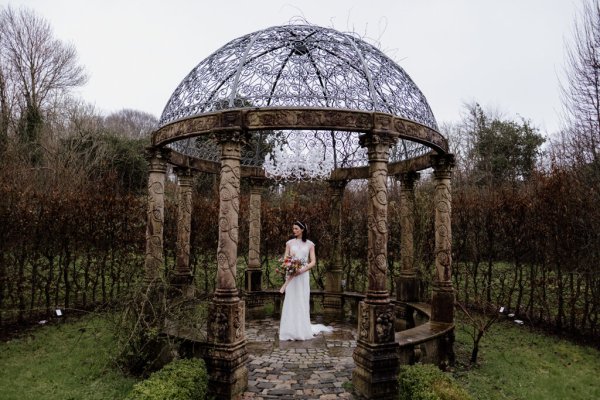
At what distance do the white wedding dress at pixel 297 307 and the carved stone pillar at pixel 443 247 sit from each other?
2.47 meters

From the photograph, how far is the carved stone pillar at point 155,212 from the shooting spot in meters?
7.32

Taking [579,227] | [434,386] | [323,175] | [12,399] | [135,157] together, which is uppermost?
[135,157]

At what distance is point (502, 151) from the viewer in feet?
70.5

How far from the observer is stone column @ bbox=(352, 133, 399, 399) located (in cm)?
535

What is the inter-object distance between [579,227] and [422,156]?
427cm

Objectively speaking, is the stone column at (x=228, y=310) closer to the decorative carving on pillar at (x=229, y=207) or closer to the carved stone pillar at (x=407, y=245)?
the decorative carving on pillar at (x=229, y=207)

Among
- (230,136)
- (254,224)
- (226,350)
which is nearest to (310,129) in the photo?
(230,136)

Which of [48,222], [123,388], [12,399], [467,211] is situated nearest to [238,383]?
[123,388]

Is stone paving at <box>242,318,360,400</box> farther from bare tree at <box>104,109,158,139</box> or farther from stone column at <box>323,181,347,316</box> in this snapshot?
bare tree at <box>104,109,158,139</box>

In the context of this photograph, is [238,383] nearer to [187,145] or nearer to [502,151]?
[187,145]

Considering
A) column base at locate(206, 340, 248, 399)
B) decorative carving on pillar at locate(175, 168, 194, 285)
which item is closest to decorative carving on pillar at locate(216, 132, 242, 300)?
column base at locate(206, 340, 248, 399)

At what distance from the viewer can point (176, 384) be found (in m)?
4.43

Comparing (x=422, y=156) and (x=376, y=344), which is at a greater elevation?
(x=422, y=156)

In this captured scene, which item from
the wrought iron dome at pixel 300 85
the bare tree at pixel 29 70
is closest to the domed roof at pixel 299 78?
the wrought iron dome at pixel 300 85
